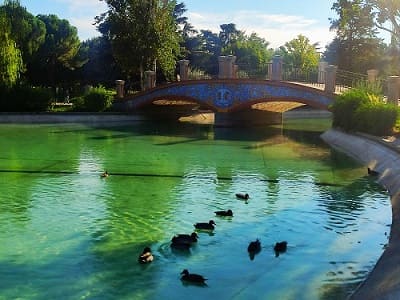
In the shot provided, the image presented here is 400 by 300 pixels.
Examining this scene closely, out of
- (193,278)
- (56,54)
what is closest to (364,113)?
(193,278)

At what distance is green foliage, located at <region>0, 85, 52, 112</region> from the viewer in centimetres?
4459

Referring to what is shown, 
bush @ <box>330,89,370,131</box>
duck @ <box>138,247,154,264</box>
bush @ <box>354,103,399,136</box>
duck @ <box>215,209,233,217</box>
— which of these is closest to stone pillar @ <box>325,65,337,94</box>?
bush @ <box>330,89,370,131</box>

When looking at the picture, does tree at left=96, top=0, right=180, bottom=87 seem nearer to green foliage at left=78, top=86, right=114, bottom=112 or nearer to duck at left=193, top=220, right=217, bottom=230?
green foliage at left=78, top=86, right=114, bottom=112

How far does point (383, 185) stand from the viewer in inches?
722

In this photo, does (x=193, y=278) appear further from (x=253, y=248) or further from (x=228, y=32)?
(x=228, y=32)

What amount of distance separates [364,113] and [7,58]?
29381 mm

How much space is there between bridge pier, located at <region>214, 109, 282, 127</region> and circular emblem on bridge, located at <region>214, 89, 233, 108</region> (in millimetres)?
959

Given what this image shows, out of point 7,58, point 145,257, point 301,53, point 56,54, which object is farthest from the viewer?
point 301,53

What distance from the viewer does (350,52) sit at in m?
65.2

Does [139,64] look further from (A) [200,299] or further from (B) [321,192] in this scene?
(A) [200,299]

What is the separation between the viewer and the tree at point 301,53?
72125 mm

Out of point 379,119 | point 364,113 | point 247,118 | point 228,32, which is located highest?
point 228,32

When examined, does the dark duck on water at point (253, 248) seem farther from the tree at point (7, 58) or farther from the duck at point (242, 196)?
the tree at point (7, 58)

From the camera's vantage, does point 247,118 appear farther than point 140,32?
No
